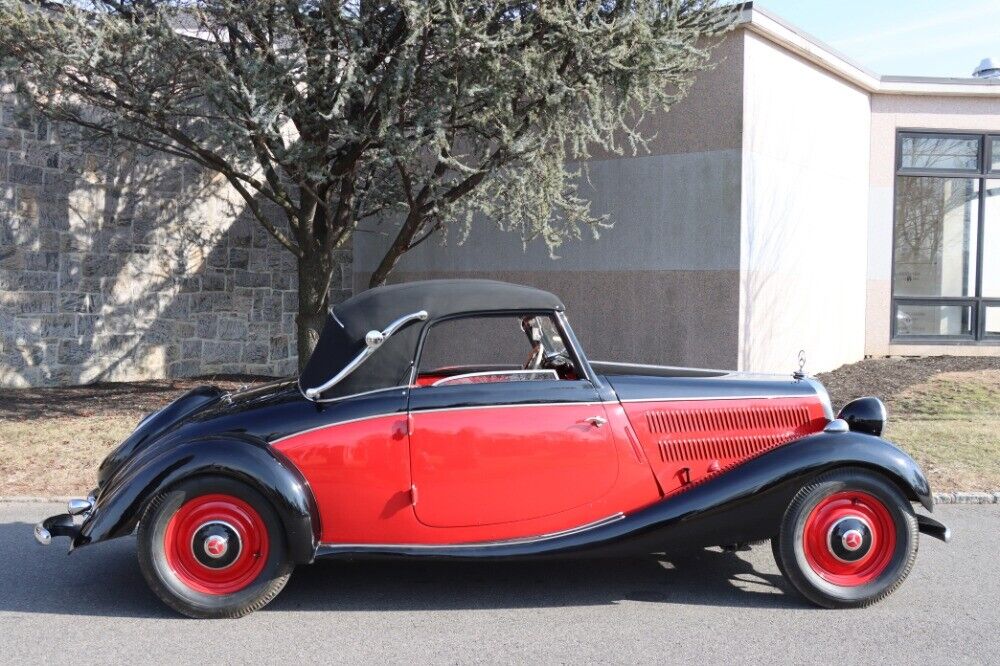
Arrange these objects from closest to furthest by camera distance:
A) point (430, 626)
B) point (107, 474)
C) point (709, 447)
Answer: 1. point (430, 626)
2. point (709, 447)
3. point (107, 474)

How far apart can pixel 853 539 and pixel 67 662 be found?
3.76 m

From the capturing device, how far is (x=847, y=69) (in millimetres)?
13188

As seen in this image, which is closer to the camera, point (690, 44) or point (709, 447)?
point (709, 447)

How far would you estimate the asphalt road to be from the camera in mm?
4211

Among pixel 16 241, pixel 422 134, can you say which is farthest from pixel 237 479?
pixel 16 241

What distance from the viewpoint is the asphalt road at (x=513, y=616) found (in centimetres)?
421

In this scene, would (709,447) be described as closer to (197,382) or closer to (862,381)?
(862,381)

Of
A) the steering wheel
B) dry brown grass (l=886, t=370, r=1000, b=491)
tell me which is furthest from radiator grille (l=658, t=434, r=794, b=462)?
dry brown grass (l=886, t=370, r=1000, b=491)

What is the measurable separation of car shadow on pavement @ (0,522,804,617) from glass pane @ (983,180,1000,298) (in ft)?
35.1

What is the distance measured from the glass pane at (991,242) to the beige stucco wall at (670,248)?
527 cm

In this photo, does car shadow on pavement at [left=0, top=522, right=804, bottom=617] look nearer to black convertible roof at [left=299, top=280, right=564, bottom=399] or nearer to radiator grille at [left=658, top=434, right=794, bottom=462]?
radiator grille at [left=658, top=434, right=794, bottom=462]

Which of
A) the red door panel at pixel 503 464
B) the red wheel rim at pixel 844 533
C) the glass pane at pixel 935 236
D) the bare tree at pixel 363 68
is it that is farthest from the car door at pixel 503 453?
the glass pane at pixel 935 236

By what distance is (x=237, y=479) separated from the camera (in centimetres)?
473

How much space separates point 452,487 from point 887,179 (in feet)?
38.1
